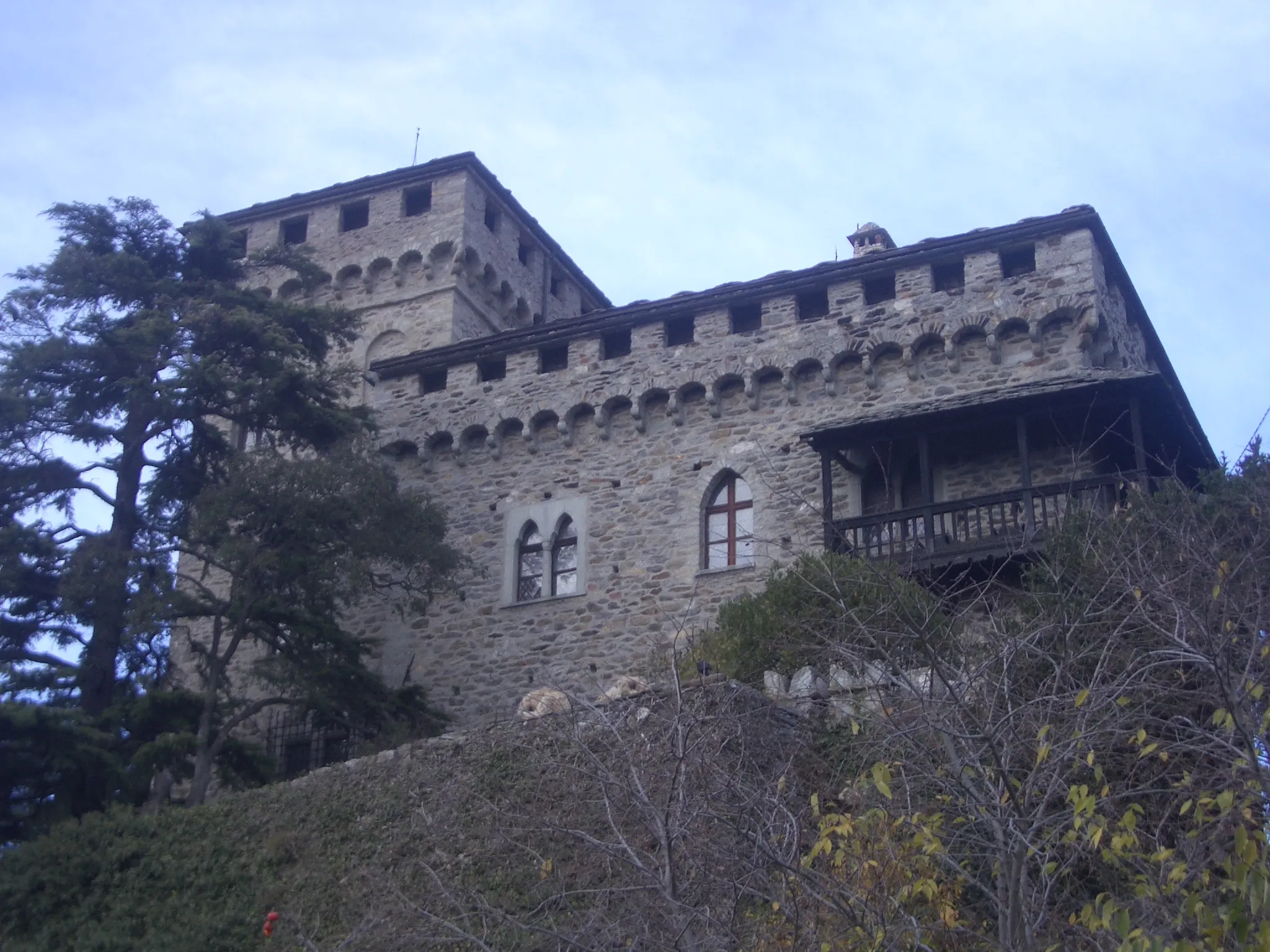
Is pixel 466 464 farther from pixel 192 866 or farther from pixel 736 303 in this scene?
pixel 192 866

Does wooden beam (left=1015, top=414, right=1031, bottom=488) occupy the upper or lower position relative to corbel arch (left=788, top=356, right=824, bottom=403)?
lower

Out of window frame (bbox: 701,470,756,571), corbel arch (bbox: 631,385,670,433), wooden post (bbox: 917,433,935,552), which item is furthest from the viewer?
corbel arch (bbox: 631,385,670,433)

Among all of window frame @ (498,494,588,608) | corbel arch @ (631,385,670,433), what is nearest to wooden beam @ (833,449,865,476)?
corbel arch @ (631,385,670,433)

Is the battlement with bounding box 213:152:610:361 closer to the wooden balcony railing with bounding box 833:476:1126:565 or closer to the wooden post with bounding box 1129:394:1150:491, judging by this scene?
the wooden balcony railing with bounding box 833:476:1126:565

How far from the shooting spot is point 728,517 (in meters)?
22.0

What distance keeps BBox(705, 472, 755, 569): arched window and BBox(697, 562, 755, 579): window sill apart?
0.29ft

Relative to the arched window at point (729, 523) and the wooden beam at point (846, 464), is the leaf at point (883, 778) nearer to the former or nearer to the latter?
the wooden beam at point (846, 464)

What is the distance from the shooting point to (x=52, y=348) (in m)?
21.4

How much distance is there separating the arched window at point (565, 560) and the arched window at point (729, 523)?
2093 millimetres

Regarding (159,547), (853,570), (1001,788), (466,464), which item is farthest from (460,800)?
(466,464)

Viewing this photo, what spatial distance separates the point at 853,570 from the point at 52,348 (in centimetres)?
1154

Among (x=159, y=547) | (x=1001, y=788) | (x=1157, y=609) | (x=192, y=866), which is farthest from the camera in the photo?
(x=159, y=547)

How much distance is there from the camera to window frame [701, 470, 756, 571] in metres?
21.6

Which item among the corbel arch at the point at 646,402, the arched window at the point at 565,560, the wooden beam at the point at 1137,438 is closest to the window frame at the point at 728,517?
the corbel arch at the point at 646,402
